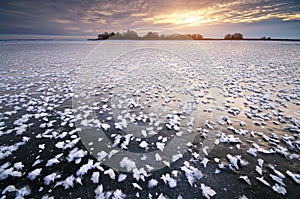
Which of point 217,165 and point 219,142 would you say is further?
point 219,142

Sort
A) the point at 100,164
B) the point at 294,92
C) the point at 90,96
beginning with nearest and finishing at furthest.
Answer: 1. the point at 100,164
2. the point at 90,96
3. the point at 294,92

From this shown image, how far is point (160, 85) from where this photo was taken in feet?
30.5

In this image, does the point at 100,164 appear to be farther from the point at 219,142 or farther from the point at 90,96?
the point at 90,96

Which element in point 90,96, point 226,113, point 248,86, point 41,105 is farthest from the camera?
point 248,86

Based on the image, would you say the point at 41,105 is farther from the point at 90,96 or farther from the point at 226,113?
the point at 226,113

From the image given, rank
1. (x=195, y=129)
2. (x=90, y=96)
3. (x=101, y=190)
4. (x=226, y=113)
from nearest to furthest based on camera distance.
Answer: (x=101, y=190)
(x=195, y=129)
(x=226, y=113)
(x=90, y=96)

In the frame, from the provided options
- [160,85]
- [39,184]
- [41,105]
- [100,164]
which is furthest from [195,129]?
[41,105]

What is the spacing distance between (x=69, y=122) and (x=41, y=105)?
2.14m

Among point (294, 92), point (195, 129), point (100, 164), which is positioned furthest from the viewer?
point (294, 92)

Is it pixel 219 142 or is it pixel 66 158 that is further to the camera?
pixel 219 142

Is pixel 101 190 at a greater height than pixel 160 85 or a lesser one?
greater

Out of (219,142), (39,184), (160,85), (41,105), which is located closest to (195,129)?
(219,142)

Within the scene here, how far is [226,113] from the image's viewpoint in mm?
5746

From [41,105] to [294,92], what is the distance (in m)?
11.8
